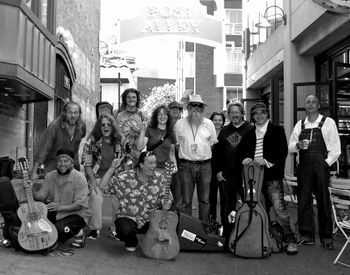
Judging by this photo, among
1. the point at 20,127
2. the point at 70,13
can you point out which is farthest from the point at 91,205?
the point at 70,13

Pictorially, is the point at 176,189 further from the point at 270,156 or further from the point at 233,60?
the point at 233,60

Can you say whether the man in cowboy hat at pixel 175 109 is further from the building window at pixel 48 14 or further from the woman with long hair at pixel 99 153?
the building window at pixel 48 14

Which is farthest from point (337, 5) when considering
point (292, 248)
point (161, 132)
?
point (292, 248)

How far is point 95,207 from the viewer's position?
593cm

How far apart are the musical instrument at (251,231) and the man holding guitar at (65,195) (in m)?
1.74

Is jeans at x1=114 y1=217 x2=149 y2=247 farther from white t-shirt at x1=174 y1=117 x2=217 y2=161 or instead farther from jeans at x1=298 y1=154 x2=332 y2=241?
jeans at x1=298 y1=154 x2=332 y2=241

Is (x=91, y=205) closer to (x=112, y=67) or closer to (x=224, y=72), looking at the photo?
(x=224, y=72)

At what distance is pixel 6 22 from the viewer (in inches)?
321

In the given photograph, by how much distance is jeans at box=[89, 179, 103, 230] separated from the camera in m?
5.93

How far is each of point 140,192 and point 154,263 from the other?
33.1 inches

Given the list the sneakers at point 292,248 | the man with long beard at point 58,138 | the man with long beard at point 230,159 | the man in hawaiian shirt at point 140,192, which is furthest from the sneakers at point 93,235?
the sneakers at point 292,248

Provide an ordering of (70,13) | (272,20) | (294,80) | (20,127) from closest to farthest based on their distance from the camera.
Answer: (20,127) < (294,80) < (272,20) < (70,13)

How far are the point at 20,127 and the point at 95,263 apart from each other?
7.19 m

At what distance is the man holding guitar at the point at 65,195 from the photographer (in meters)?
5.43
